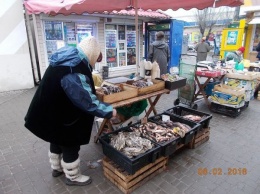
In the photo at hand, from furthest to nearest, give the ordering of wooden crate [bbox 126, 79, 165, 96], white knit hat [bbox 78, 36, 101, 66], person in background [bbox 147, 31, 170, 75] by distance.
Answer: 1. person in background [bbox 147, 31, 170, 75]
2. wooden crate [bbox 126, 79, 165, 96]
3. white knit hat [bbox 78, 36, 101, 66]

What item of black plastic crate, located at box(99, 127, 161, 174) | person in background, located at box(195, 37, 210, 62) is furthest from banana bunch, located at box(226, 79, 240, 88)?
person in background, located at box(195, 37, 210, 62)

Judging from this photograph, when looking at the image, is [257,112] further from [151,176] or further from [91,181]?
[91,181]

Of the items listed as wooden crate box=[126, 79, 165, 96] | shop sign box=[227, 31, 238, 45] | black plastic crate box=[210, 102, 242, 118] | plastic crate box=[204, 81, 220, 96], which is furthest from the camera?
shop sign box=[227, 31, 238, 45]

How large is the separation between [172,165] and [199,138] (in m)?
0.86

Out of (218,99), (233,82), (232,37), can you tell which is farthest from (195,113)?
(232,37)

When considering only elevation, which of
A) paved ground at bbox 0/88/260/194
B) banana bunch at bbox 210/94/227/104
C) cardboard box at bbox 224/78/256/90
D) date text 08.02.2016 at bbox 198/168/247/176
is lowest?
date text 08.02.2016 at bbox 198/168/247/176

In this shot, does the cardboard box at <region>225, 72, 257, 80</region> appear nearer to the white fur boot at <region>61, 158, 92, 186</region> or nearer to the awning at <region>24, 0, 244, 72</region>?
the awning at <region>24, 0, 244, 72</region>

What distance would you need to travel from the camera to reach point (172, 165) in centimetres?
318

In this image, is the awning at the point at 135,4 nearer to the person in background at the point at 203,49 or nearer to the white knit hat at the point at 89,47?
the white knit hat at the point at 89,47

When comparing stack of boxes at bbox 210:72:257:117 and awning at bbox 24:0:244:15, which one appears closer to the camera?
awning at bbox 24:0:244:15

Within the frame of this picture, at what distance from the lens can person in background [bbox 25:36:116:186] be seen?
6.96 ft

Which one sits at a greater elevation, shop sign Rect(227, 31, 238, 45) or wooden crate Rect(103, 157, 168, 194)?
shop sign Rect(227, 31, 238, 45)

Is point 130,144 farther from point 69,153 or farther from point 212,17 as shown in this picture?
point 212,17

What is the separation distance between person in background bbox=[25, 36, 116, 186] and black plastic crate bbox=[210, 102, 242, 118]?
3.87 m
